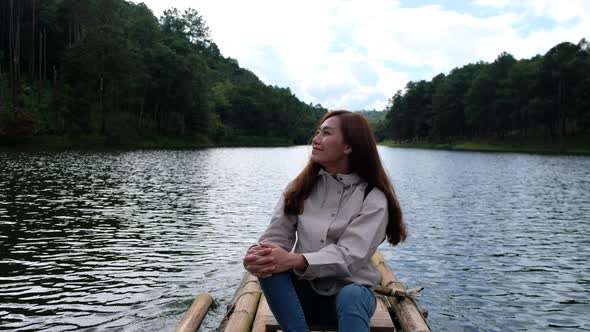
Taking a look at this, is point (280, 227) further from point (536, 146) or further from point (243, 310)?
point (536, 146)

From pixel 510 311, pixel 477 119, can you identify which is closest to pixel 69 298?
pixel 510 311

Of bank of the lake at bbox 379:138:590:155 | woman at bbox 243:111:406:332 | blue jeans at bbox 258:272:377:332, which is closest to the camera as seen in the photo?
blue jeans at bbox 258:272:377:332

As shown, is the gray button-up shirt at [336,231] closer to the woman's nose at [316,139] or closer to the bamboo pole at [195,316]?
the woman's nose at [316,139]

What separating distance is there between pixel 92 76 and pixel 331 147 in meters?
81.3

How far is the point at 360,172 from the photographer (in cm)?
448

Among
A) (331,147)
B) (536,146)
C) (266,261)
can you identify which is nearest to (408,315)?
(331,147)

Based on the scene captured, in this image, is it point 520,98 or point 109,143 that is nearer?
point 109,143

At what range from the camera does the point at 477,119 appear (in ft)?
418

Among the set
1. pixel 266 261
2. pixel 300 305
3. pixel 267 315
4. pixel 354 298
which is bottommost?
pixel 267 315

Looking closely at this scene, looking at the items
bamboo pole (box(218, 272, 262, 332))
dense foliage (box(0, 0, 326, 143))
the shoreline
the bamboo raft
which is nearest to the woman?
the bamboo raft

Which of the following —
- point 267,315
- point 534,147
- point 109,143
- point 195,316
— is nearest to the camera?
point 267,315

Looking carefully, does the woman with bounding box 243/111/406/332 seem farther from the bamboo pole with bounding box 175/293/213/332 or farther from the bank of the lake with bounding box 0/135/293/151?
the bank of the lake with bounding box 0/135/293/151

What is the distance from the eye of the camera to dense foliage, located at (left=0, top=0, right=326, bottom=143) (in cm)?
6869

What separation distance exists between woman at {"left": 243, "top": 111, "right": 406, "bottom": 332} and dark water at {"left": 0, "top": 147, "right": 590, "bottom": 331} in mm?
4555
